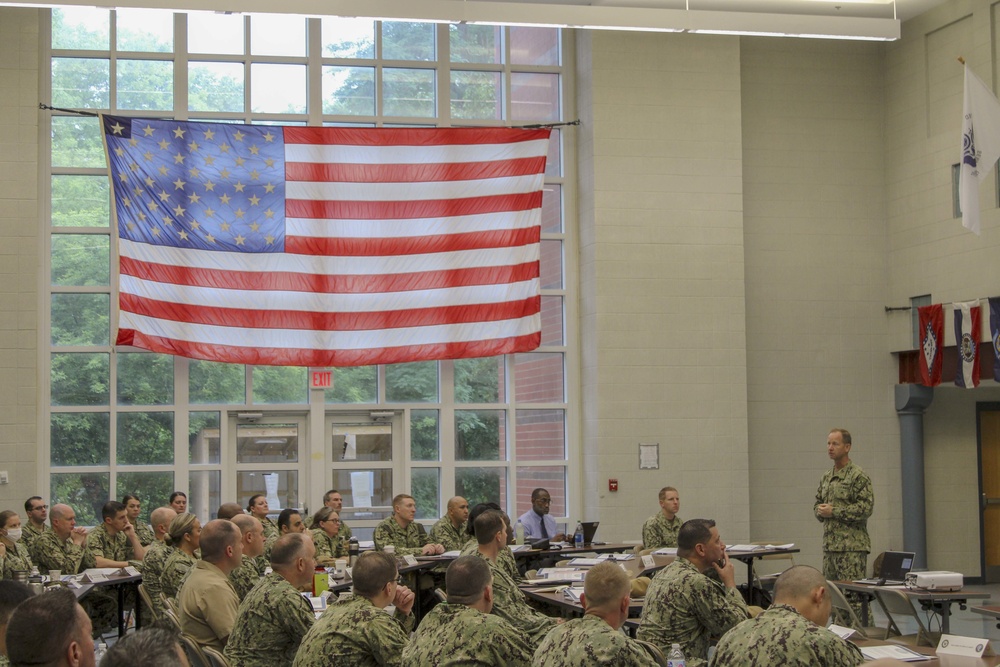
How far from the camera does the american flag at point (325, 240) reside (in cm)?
1155

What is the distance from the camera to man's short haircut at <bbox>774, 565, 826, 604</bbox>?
4.01 meters

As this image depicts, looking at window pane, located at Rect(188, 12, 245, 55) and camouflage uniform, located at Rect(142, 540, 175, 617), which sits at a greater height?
window pane, located at Rect(188, 12, 245, 55)

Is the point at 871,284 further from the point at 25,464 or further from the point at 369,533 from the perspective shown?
the point at 25,464

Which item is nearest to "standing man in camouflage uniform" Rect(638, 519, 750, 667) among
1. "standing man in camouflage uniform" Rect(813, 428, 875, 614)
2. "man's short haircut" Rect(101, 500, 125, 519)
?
"standing man in camouflage uniform" Rect(813, 428, 875, 614)

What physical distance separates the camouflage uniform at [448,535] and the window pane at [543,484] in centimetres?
222

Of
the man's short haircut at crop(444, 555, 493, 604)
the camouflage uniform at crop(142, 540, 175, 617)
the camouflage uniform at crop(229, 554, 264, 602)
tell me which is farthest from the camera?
the camouflage uniform at crop(142, 540, 175, 617)

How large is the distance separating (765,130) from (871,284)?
2262mm

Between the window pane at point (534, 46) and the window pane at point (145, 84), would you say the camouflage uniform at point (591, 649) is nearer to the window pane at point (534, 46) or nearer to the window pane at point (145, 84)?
the window pane at point (145, 84)

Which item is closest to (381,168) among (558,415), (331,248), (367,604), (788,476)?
(331,248)

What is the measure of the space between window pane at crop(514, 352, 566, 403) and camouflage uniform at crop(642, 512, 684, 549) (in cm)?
252

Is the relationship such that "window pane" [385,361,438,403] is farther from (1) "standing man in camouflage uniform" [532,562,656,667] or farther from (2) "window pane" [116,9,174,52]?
(1) "standing man in camouflage uniform" [532,562,656,667]

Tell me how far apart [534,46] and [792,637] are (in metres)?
10.1

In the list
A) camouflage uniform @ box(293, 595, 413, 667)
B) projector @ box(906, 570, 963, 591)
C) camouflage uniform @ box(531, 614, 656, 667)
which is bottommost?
projector @ box(906, 570, 963, 591)

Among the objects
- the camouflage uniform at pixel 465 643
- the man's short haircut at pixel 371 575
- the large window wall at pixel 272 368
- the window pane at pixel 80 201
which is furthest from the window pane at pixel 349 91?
the camouflage uniform at pixel 465 643
